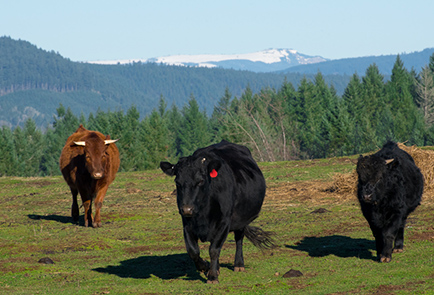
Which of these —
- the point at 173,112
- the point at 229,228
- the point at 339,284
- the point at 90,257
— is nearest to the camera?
the point at 339,284

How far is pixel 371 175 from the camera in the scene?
11977mm

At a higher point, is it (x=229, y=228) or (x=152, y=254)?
(x=229, y=228)

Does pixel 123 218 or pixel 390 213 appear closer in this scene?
pixel 390 213

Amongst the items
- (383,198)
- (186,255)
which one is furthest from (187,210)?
(383,198)

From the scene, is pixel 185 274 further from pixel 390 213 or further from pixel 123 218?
pixel 123 218

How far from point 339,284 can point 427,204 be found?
10907 millimetres

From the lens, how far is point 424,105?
12644cm

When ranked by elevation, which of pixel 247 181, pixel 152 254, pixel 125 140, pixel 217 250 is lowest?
pixel 125 140

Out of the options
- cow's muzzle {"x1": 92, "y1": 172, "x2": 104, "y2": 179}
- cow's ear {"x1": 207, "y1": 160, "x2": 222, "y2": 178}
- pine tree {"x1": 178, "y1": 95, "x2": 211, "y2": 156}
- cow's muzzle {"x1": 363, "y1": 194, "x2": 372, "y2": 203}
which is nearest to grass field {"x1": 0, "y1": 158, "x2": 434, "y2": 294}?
cow's muzzle {"x1": 363, "y1": 194, "x2": 372, "y2": 203}

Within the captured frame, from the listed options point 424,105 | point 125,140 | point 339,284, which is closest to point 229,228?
point 339,284

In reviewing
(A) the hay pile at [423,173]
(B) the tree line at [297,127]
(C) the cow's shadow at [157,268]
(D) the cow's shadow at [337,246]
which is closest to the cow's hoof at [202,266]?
(C) the cow's shadow at [157,268]

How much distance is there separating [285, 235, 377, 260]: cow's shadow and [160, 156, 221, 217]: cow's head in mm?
3612

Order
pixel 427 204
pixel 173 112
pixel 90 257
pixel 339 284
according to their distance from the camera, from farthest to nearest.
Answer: pixel 173 112 → pixel 427 204 → pixel 90 257 → pixel 339 284

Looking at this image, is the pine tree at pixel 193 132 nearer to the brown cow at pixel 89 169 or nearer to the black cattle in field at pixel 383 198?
the brown cow at pixel 89 169
